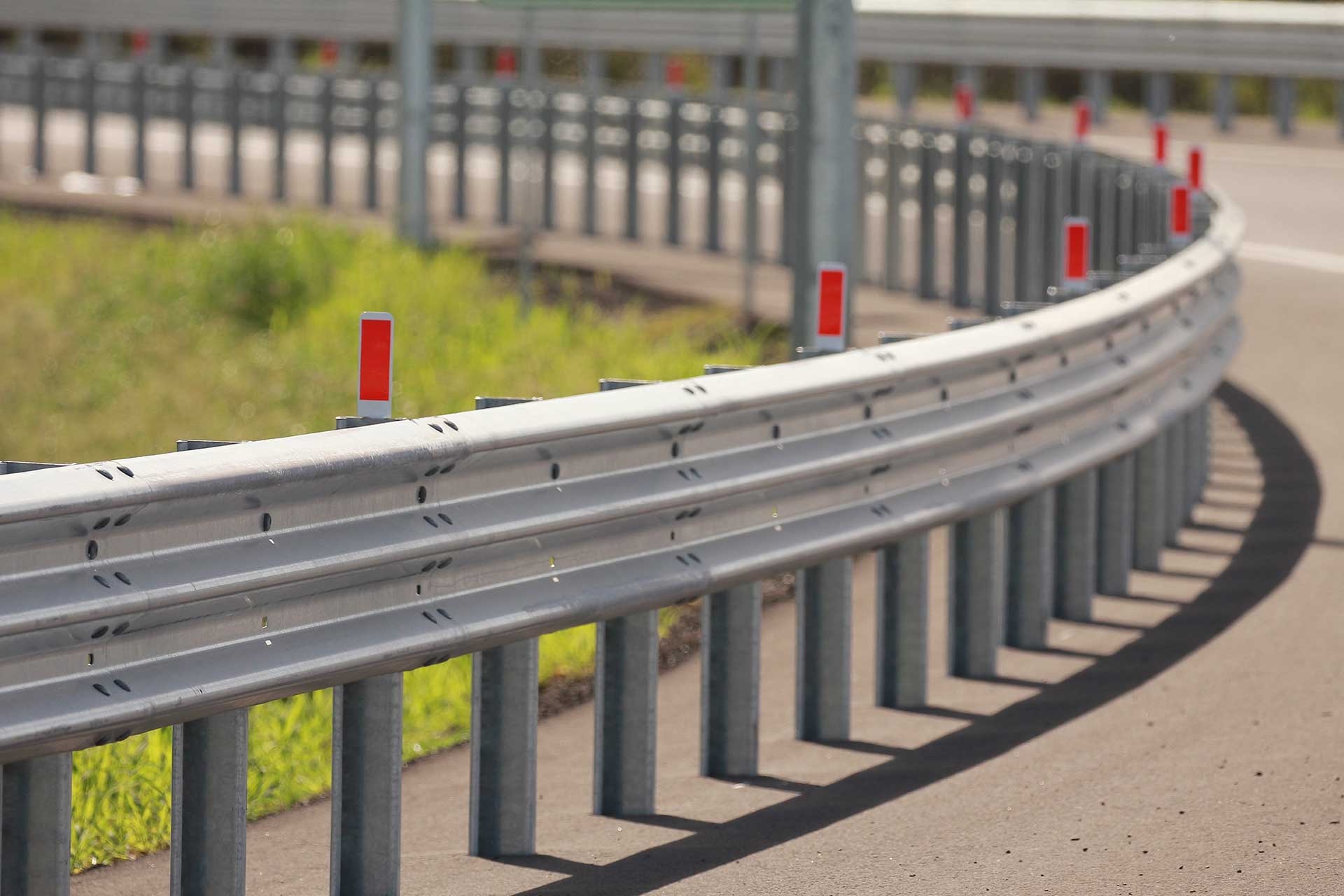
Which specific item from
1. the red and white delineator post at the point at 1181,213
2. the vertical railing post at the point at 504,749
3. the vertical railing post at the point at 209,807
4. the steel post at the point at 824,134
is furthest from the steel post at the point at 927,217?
the vertical railing post at the point at 209,807

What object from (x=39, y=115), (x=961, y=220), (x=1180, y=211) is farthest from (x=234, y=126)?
(x=1180, y=211)

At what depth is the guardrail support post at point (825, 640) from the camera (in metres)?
7.15

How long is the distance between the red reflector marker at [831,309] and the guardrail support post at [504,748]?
2013 millimetres

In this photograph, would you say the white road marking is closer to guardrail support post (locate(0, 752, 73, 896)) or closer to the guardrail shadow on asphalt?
the guardrail shadow on asphalt

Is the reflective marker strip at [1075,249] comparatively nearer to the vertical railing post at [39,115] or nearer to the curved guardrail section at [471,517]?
the curved guardrail section at [471,517]

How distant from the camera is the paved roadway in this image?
5844 millimetres

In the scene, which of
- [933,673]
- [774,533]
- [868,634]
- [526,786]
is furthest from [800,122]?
[526,786]

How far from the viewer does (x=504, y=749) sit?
5.91 m

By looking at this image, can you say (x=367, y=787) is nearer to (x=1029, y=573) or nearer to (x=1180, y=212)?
(x=1029, y=573)

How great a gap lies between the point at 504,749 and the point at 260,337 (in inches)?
481

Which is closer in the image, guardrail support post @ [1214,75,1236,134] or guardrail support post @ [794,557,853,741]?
guardrail support post @ [794,557,853,741]

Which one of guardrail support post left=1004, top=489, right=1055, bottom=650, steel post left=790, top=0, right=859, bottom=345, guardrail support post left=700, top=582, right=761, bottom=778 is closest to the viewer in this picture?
guardrail support post left=700, top=582, right=761, bottom=778

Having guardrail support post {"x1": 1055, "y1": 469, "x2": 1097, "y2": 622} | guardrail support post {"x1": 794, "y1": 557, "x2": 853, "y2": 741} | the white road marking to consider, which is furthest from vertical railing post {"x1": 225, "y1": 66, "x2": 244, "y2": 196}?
guardrail support post {"x1": 794, "y1": 557, "x2": 853, "y2": 741}

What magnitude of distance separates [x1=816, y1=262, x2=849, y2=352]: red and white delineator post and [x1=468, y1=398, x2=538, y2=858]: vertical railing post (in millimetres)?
1914
